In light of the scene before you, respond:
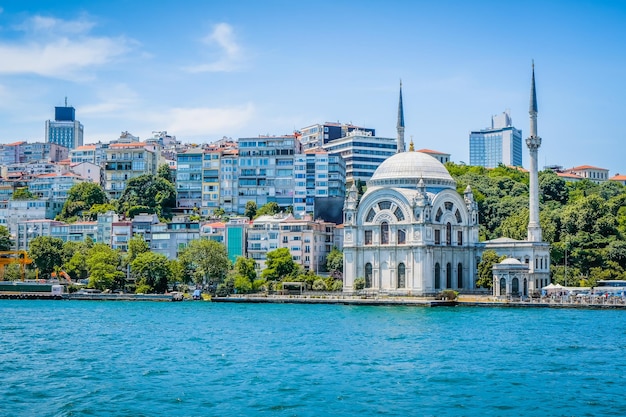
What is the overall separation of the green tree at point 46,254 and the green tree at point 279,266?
19.7 meters

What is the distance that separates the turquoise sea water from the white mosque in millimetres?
17624

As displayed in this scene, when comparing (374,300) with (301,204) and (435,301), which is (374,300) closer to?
(435,301)

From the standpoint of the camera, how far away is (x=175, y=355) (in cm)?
3369

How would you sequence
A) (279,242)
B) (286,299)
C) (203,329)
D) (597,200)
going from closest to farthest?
(203,329), (286,299), (597,200), (279,242)

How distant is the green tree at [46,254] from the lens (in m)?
81.9

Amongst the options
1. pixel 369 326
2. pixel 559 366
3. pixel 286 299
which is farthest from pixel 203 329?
pixel 286 299

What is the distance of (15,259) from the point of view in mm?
85688

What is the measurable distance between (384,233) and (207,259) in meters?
13.2

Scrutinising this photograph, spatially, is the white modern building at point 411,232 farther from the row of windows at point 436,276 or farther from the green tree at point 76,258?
the green tree at point 76,258

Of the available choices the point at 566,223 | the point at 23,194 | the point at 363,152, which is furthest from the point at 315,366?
the point at 23,194

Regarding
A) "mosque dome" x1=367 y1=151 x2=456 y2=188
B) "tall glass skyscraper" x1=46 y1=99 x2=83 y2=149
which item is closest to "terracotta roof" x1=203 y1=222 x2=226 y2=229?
"mosque dome" x1=367 y1=151 x2=456 y2=188

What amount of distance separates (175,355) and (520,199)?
53874 millimetres

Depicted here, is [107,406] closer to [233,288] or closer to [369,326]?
[369,326]

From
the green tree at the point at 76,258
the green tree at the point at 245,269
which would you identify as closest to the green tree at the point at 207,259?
the green tree at the point at 245,269
